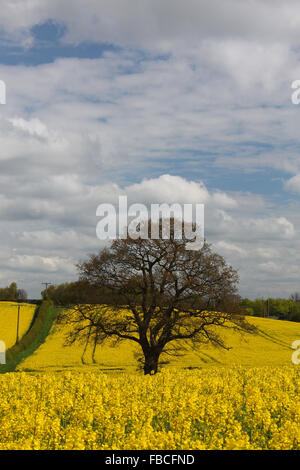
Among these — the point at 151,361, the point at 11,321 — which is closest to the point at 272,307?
the point at 11,321

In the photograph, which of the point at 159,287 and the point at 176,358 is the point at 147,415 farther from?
the point at 176,358

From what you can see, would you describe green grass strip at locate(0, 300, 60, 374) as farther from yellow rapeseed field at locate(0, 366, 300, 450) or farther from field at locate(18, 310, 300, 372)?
yellow rapeseed field at locate(0, 366, 300, 450)

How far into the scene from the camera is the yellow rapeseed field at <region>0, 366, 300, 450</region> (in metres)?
7.43

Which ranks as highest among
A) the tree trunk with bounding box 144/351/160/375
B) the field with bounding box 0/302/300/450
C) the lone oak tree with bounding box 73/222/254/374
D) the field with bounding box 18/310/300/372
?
the lone oak tree with bounding box 73/222/254/374

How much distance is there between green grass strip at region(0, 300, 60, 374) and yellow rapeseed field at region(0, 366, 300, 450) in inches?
1018

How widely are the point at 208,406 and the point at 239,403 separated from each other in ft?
5.51

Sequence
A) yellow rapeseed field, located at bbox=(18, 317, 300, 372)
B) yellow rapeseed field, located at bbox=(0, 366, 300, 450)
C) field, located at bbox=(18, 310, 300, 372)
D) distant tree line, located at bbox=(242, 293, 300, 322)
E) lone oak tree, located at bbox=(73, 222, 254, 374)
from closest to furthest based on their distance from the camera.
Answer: yellow rapeseed field, located at bbox=(0, 366, 300, 450) < lone oak tree, located at bbox=(73, 222, 254, 374) < field, located at bbox=(18, 310, 300, 372) < yellow rapeseed field, located at bbox=(18, 317, 300, 372) < distant tree line, located at bbox=(242, 293, 300, 322)

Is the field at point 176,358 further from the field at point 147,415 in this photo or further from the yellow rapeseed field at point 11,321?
the field at point 147,415

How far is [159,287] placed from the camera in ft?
92.8

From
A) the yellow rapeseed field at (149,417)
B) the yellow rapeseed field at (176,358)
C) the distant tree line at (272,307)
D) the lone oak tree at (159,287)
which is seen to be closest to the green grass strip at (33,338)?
the yellow rapeseed field at (176,358)

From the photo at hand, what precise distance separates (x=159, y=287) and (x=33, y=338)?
101 feet

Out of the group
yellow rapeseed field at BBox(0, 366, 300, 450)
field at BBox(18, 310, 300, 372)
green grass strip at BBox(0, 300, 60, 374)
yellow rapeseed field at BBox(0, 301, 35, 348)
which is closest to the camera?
yellow rapeseed field at BBox(0, 366, 300, 450)

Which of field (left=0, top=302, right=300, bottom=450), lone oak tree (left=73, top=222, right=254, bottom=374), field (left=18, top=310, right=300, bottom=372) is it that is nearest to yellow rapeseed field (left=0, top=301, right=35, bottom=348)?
field (left=18, top=310, right=300, bottom=372)
